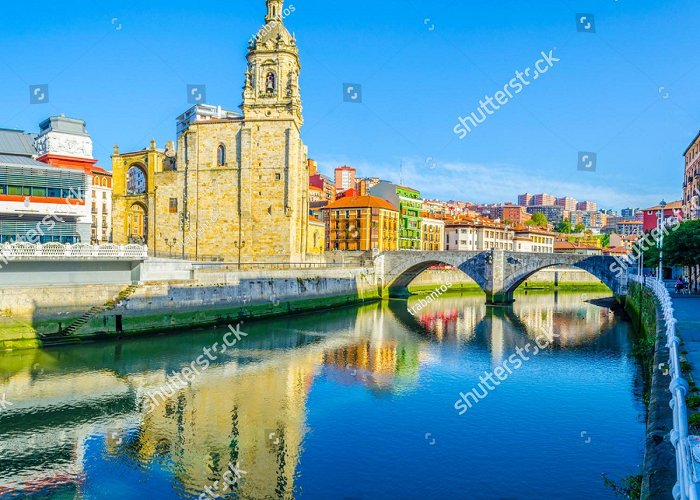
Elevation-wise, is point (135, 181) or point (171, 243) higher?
point (135, 181)

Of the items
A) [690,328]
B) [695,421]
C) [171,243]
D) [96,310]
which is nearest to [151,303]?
[96,310]

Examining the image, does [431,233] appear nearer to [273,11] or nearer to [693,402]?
[273,11]

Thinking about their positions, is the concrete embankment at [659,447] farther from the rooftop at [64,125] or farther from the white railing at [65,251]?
the rooftop at [64,125]

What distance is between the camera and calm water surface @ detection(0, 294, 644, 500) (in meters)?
14.3

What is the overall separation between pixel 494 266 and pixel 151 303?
125 feet

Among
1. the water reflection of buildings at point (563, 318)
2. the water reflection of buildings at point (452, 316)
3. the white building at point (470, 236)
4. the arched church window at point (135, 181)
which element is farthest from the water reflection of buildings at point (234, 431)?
the white building at point (470, 236)

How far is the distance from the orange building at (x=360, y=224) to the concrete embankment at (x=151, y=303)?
30275 mm

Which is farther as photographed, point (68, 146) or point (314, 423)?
point (68, 146)

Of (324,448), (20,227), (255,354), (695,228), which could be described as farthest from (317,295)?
(324,448)

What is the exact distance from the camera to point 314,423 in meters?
18.9

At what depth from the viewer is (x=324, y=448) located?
16672 millimetres

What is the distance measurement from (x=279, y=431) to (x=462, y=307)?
1742 inches

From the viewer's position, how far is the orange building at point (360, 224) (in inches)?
3211

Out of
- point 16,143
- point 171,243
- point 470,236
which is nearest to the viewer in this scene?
point 16,143
